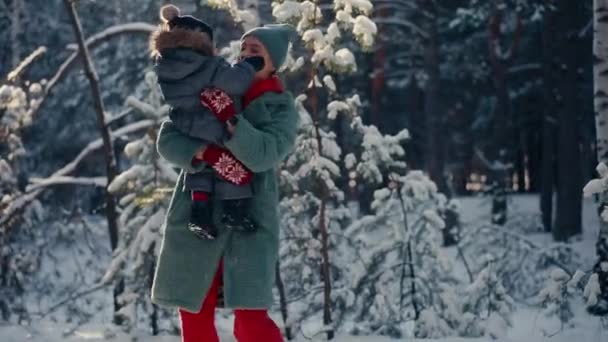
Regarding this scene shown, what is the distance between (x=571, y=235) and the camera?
19.2 meters

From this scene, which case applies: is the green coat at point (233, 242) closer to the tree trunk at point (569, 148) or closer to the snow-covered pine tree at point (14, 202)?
the snow-covered pine tree at point (14, 202)

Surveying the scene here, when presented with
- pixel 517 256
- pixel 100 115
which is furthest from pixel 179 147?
pixel 517 256

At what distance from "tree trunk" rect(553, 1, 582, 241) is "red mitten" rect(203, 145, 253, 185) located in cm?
1603

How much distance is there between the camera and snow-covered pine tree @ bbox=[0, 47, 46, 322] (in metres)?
7.08

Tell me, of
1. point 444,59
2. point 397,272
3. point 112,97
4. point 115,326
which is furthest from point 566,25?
point 115,326

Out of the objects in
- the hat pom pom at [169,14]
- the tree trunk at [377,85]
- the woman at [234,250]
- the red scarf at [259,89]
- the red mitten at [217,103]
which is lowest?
the woman at [234,250]

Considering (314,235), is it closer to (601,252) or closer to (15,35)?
(601,252)

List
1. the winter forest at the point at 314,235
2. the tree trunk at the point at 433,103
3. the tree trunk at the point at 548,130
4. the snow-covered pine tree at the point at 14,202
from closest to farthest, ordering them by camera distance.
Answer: the winter forest at the point at 314,235, the snow-covered pine tree at the point at 14,202, the tree trunk at the point at 548,130, the tree trunk at the point at 433,103

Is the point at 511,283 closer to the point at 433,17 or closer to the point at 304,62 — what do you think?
the point at 304,62

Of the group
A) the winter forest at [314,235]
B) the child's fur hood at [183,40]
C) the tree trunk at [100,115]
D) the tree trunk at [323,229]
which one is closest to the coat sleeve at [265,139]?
the child's fur hood at [183,40]

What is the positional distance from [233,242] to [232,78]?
1.97 ft

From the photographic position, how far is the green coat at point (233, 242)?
3260mm

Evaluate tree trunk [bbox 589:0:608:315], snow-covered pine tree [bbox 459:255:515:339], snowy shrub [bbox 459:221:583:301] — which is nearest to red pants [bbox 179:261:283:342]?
snow-covered pine tree [bbox 459:255:515:339]

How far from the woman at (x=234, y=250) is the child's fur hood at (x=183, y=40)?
26cm
